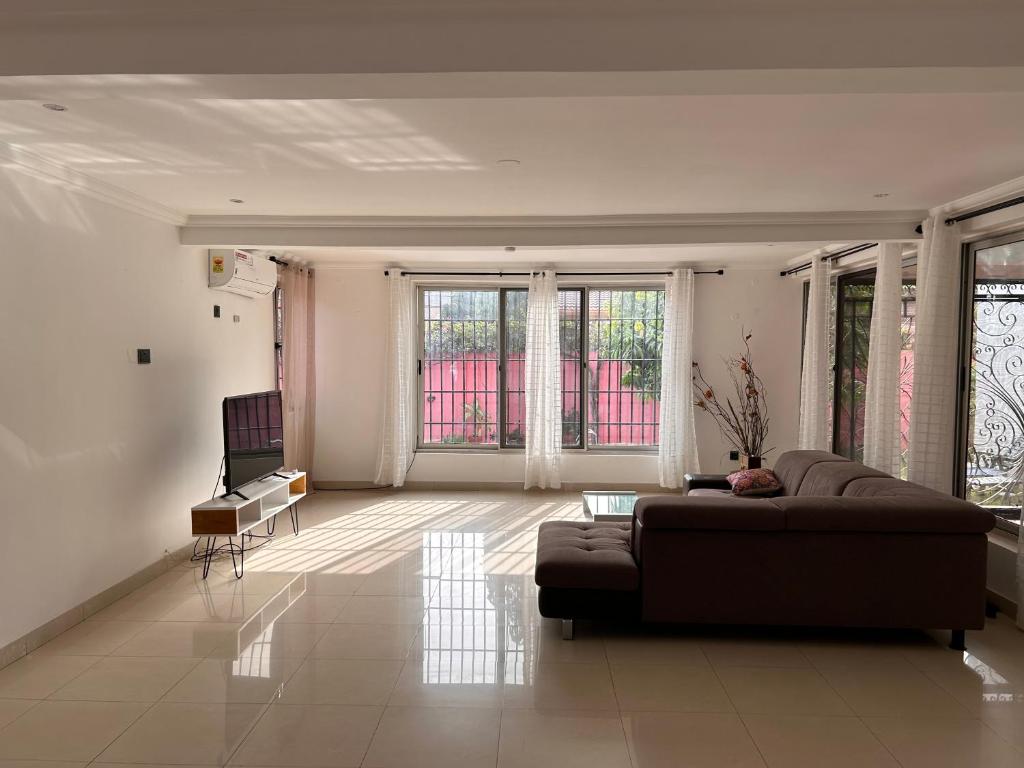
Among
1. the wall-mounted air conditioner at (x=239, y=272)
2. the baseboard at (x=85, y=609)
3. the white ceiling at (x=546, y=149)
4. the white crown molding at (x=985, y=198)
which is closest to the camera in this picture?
the white ceiling at (x=546, y=149)

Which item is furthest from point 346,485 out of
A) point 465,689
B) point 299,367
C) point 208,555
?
point 465,689

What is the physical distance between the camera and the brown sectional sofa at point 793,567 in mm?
3572

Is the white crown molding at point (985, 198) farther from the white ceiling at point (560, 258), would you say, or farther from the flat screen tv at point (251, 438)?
the flat screen tv at point (251, 438)

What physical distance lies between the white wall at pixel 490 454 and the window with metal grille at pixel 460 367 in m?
0.33

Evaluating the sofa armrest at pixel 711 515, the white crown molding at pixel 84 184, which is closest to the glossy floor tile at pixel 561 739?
the sofa armrest at pixel 711 515

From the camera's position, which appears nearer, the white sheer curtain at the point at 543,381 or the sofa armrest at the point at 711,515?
the sofa armrest at the point at 711,515

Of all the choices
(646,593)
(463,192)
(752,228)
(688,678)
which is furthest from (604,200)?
(688,678)

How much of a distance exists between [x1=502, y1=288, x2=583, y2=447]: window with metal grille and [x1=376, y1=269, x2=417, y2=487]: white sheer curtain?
1.09m

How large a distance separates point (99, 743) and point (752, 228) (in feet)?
15.8

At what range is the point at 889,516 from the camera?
3576 mm

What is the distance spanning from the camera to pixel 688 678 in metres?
3.31

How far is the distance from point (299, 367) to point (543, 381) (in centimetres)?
254

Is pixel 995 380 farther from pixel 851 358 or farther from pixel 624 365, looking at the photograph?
pixel 624 365

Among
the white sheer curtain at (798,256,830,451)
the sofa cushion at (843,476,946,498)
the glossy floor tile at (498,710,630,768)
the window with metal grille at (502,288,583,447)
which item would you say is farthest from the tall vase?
the glossy floor tile at (498,710,630,768)
